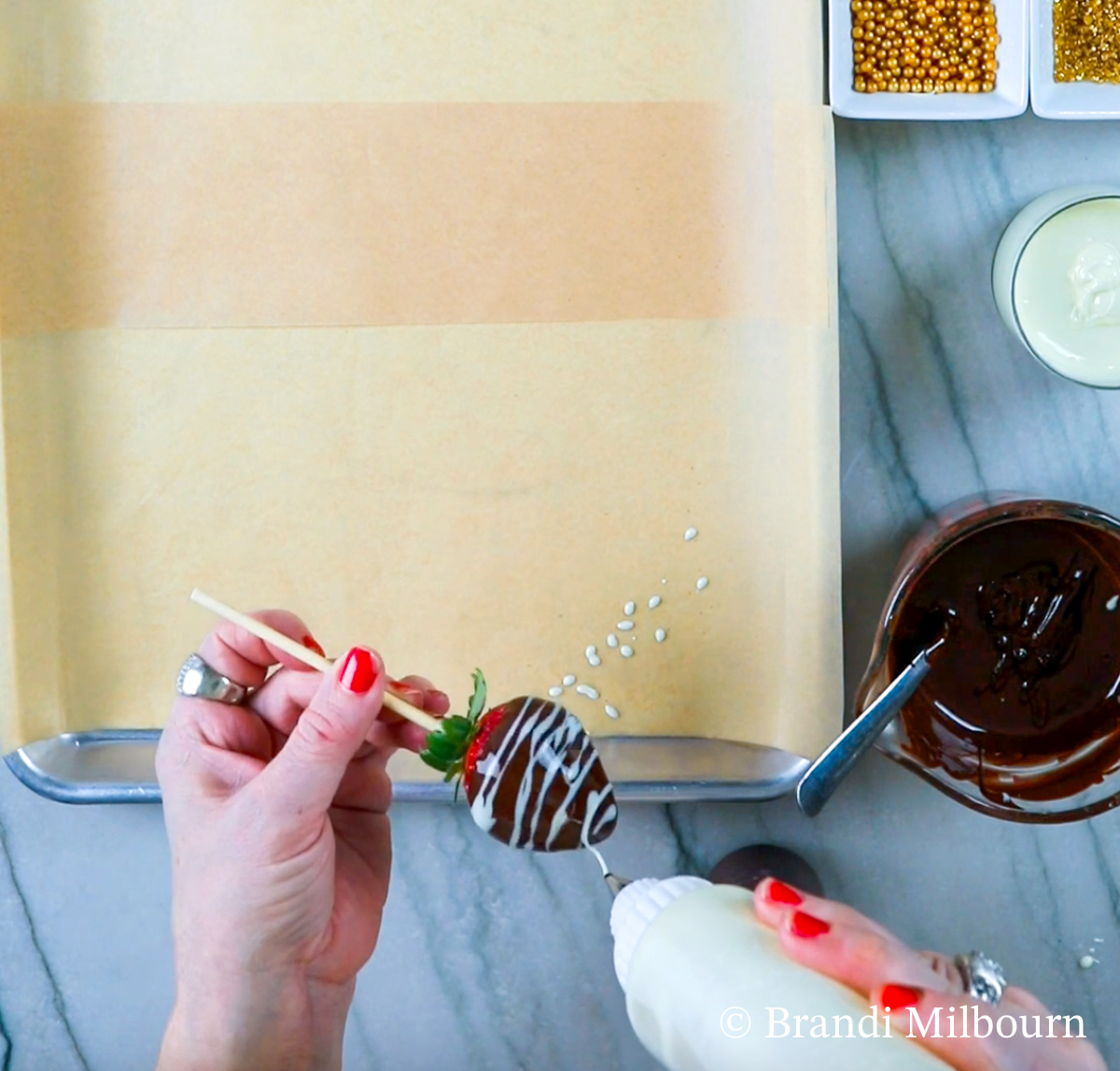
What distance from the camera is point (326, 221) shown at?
75 cm

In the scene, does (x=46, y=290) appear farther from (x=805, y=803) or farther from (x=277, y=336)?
(x=805, y=803)

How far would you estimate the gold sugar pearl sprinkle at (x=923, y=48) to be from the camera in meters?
0.71

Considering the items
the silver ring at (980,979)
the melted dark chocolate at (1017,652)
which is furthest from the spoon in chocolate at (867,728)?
the silver ring at (980,979)

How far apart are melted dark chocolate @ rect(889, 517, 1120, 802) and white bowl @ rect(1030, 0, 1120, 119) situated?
0.29m

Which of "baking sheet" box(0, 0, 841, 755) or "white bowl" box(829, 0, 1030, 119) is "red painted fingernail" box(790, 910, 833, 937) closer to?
"baking sheet" box(0, 0, 841, 755)

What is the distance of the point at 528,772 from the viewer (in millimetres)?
556

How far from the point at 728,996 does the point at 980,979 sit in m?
0.15

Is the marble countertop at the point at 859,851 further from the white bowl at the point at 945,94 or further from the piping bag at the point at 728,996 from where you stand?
the piping bag at the point at 728,996

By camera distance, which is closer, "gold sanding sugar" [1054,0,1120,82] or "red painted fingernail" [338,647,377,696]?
"red painted fingernail" [338,647,377,696]

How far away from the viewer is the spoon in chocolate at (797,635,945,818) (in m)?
0.62

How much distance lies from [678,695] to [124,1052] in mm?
514

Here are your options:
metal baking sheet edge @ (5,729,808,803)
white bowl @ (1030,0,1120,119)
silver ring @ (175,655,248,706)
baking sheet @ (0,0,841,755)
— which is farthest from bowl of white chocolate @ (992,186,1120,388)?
silver ring @ (175,655,248,706)

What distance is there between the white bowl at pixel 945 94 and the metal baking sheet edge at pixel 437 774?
45 centimetres

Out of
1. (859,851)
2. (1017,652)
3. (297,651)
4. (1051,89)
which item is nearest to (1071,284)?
(1051,89)
